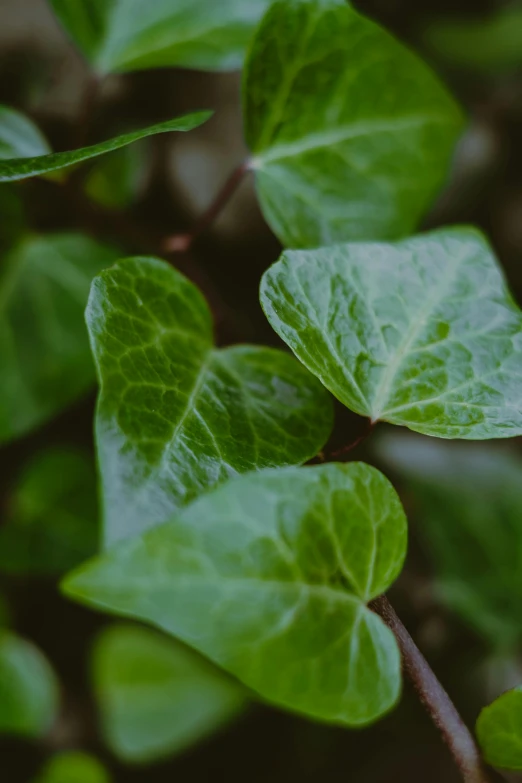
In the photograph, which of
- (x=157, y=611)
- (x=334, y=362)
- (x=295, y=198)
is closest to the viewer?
(x=157, y=611)

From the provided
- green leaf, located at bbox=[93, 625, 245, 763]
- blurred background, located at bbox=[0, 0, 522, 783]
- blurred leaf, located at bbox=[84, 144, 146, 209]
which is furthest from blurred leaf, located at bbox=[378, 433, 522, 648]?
blurred leaf, located at bbox=[84, 144, 146, 209]

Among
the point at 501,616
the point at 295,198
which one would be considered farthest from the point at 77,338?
the point at 501,616

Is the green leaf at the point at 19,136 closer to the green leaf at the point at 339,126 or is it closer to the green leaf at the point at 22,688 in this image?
the green leaf at the point at 339,126

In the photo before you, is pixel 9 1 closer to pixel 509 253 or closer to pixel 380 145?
pixel 380 145

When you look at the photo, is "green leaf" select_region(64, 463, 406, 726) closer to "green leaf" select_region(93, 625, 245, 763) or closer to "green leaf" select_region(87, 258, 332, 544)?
"green leaf" select_region(87, 258, 332, 544)

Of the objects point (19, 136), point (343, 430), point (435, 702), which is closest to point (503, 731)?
point (435, 702)

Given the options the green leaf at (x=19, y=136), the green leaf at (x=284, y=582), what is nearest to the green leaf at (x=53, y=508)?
the green leaf at (x=19, y=136)
